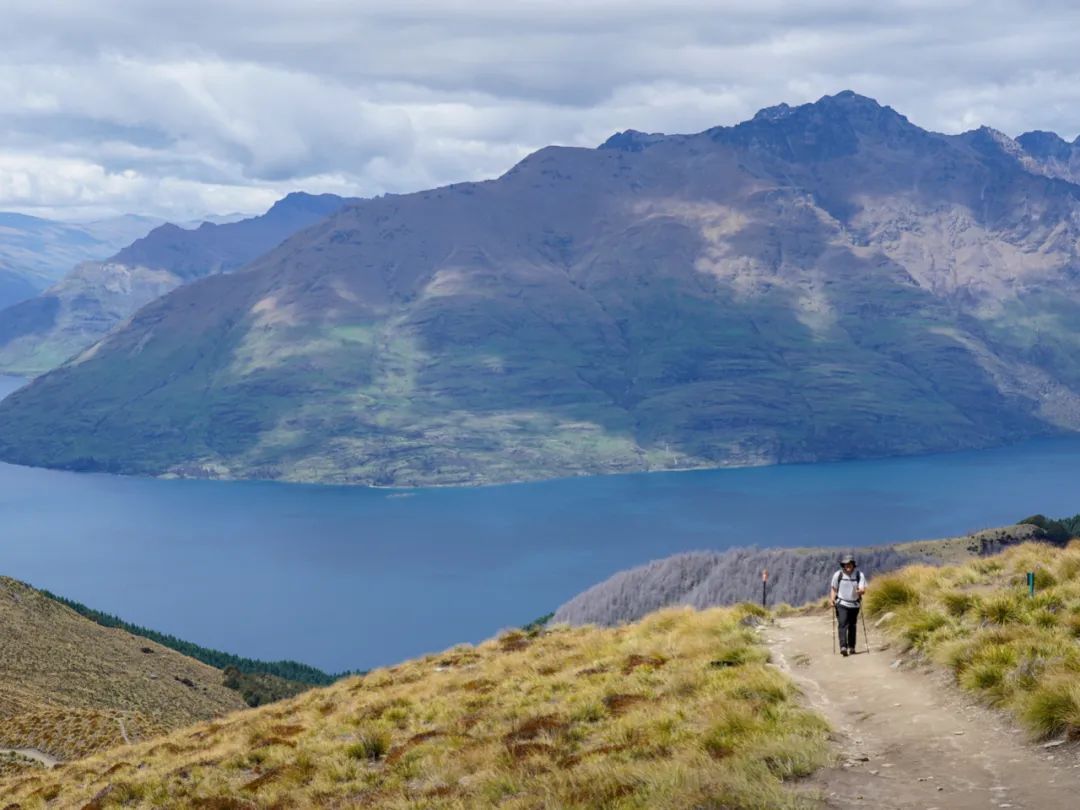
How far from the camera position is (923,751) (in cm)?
2052

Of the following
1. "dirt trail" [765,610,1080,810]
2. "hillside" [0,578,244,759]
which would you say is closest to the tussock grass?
"dirt trail" [765,610,1080,810]

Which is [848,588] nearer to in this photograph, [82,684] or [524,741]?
[524,741]

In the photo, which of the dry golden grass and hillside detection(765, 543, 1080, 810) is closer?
hillside detection(765, 543, 1080, 810)

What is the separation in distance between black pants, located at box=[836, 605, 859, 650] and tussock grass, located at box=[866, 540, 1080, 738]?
123 cm

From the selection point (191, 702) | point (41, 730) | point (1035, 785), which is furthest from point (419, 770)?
point (191, 702)

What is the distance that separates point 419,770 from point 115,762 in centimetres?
1686

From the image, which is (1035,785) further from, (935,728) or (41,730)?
(41,730)

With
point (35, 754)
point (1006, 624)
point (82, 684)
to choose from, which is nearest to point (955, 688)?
point (1006, 624)

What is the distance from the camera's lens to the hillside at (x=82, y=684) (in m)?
51.8

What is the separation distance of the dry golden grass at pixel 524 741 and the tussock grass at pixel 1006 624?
392 centimetres

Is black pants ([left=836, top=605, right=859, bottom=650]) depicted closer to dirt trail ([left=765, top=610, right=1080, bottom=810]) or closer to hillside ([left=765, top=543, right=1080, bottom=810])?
hillside ([left=765, top=543, right=1080, bottom=810])

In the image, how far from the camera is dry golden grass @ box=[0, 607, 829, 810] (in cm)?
1980

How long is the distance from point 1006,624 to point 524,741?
12.2 meters

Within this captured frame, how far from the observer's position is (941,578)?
108 feet
